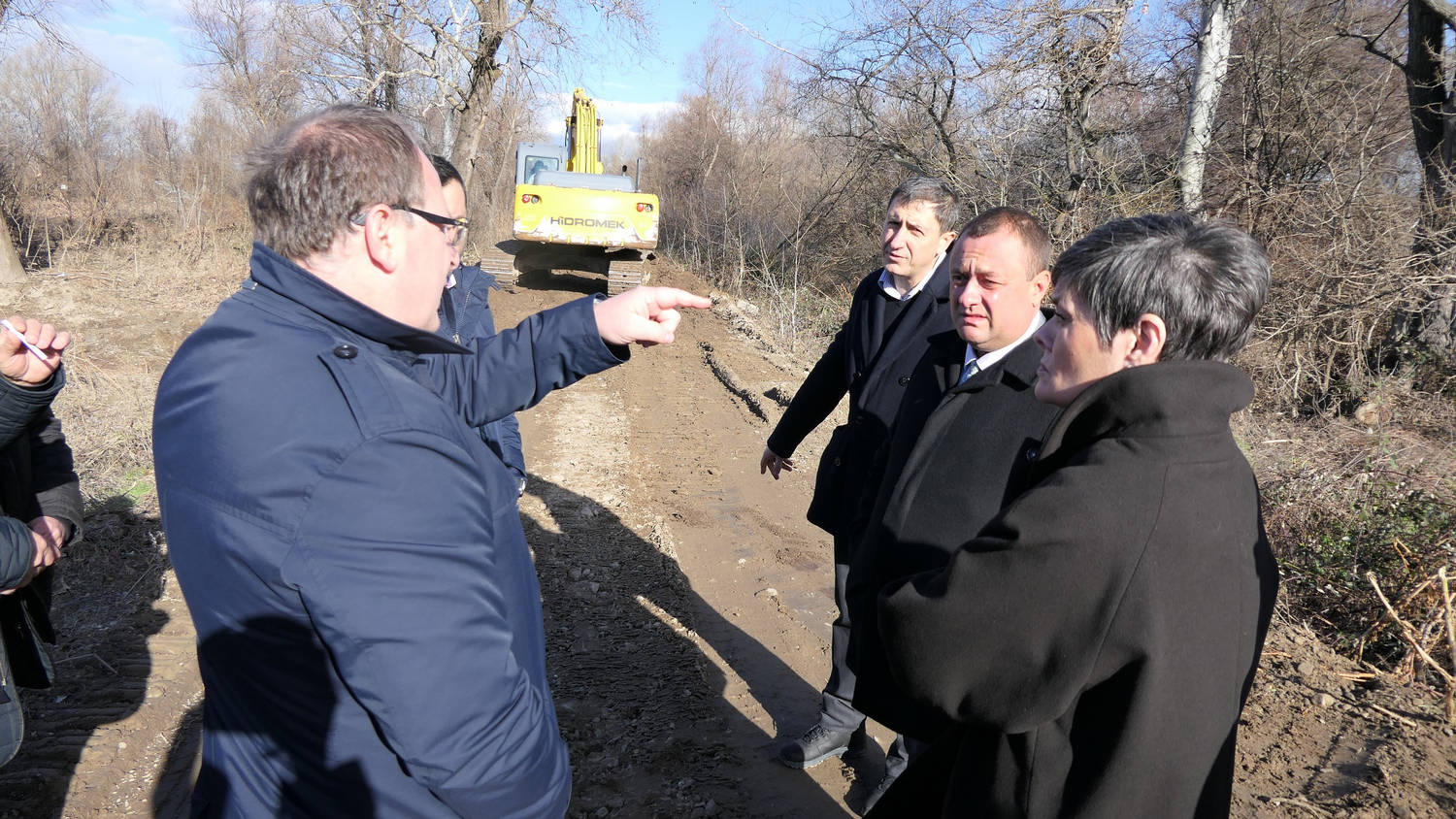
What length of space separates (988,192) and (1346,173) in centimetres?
366

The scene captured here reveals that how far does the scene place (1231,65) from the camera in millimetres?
8977

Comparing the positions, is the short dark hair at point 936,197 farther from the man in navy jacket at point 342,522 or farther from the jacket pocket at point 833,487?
the man in navy jacket at point 342,522

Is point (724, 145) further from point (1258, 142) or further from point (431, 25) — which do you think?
point (1258, 142)

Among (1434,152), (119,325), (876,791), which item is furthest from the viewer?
(119,325)

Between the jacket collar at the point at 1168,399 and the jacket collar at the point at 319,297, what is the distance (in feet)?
3.46

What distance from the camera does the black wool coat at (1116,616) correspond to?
1.20 m

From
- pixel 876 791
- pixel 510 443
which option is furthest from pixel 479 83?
pixel 876 791

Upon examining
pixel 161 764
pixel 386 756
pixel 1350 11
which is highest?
pixel 1350 11

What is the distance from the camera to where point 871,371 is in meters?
3.08

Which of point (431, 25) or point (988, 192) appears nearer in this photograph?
point (988, 192)

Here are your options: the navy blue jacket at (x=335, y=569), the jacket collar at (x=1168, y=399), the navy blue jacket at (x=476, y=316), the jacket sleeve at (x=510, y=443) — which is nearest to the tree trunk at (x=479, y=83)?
the navy blue jacket at (x=476, y=316)

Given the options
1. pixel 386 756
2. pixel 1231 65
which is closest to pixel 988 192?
pixel 1231 65

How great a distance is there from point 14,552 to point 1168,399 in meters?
2.51

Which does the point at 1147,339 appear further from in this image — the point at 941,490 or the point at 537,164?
the point at 537,164
